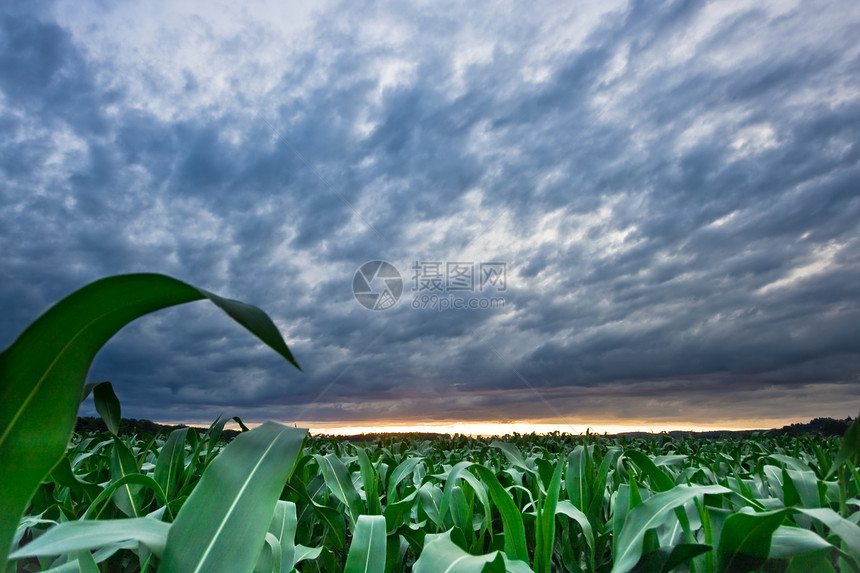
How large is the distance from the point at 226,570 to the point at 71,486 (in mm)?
1525

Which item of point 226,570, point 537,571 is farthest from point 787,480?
point 226,570

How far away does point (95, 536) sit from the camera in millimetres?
825

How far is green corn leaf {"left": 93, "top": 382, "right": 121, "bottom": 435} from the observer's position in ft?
5.53

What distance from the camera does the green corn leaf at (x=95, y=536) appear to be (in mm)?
767

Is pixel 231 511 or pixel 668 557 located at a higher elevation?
pixel 231 511

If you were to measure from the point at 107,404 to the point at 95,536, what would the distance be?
1.06 meters

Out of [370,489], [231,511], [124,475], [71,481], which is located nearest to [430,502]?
[370,489]

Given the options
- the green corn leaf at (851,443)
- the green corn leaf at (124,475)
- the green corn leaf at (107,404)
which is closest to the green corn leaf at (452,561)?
the green corn leaf at (851,443)

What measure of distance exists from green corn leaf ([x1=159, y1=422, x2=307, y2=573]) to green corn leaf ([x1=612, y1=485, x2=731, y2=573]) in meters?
0.72

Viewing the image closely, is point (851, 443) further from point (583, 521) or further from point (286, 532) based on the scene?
point (286, 532)

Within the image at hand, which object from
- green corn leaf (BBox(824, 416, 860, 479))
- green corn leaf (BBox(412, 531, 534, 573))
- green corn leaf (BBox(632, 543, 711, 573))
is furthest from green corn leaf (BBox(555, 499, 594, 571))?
green corn leaf (BBox(824, 416, 860, 479))

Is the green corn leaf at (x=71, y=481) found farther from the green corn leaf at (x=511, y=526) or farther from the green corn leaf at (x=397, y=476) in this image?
the green corn leaf at (x=511, y=526)

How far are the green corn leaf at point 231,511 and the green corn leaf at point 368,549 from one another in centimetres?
31

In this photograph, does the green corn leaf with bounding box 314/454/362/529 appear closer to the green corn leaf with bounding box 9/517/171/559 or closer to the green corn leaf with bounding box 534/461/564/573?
the green corn leaf with bounding box 534/461/564/573
